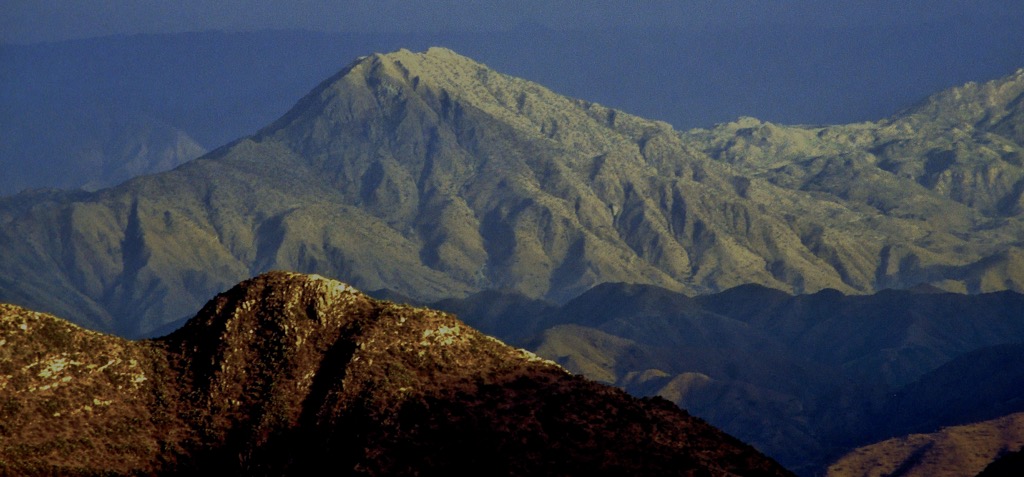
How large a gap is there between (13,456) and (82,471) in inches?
118

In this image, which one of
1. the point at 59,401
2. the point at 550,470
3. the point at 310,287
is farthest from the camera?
the point at 310,287

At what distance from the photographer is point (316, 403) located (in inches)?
2926

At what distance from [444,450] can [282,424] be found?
806 centimetres

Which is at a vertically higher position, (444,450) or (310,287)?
(310,287)

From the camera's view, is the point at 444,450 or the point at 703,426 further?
the point at 703,426

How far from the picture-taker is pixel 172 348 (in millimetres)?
78375

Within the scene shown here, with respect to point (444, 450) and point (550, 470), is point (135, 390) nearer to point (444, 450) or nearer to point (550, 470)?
point (444, 450)

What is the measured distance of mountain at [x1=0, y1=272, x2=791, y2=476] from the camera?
70.4m

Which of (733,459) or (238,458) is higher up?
(733,459)

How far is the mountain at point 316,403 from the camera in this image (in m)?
70.4

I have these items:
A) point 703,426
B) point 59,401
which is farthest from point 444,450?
point 59,401

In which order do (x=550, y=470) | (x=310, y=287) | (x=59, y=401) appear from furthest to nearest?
(x=310, y=287) < (x=59, y=401) < (x=550, y=470)

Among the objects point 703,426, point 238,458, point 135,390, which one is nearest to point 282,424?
point 238,458

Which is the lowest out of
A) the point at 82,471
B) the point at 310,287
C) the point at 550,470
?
the point at 82,471
